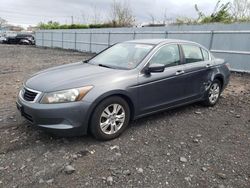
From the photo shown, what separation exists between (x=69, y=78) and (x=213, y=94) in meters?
3.39

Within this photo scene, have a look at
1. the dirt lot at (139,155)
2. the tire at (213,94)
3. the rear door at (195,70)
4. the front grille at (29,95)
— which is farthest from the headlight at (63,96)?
the tire at (213,94)

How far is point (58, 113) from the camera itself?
11.0 feet

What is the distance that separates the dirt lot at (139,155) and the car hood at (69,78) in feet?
2.66

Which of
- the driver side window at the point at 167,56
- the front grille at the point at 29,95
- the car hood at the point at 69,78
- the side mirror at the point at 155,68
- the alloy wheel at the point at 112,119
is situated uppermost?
the driver side window at the point at 167,56

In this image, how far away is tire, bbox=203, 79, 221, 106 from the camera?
551 centimetres

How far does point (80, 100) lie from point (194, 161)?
66.9 inches

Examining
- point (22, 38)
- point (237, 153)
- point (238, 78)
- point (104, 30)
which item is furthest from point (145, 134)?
point (22, 38)

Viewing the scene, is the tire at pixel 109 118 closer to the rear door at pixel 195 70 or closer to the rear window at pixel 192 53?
the rear door at pixel 195 70

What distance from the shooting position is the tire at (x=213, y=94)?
5.51 m

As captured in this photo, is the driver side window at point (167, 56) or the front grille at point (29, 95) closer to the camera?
the front grille at point (29, 95)

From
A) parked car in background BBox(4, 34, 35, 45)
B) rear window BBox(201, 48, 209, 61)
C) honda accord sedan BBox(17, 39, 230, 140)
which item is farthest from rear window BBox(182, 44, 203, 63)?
parked car in background BBox(4, 34, 35, 45)

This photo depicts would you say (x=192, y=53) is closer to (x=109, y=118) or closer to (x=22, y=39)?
(x=109, y=118)

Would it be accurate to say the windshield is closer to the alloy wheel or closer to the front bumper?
the alloy wheel

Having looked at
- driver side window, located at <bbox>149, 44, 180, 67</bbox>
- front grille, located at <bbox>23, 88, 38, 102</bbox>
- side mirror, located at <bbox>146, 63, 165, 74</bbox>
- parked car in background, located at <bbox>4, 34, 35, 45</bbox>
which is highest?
driver side window, located at <bbox>149, 44, 180, 67</bbox>
